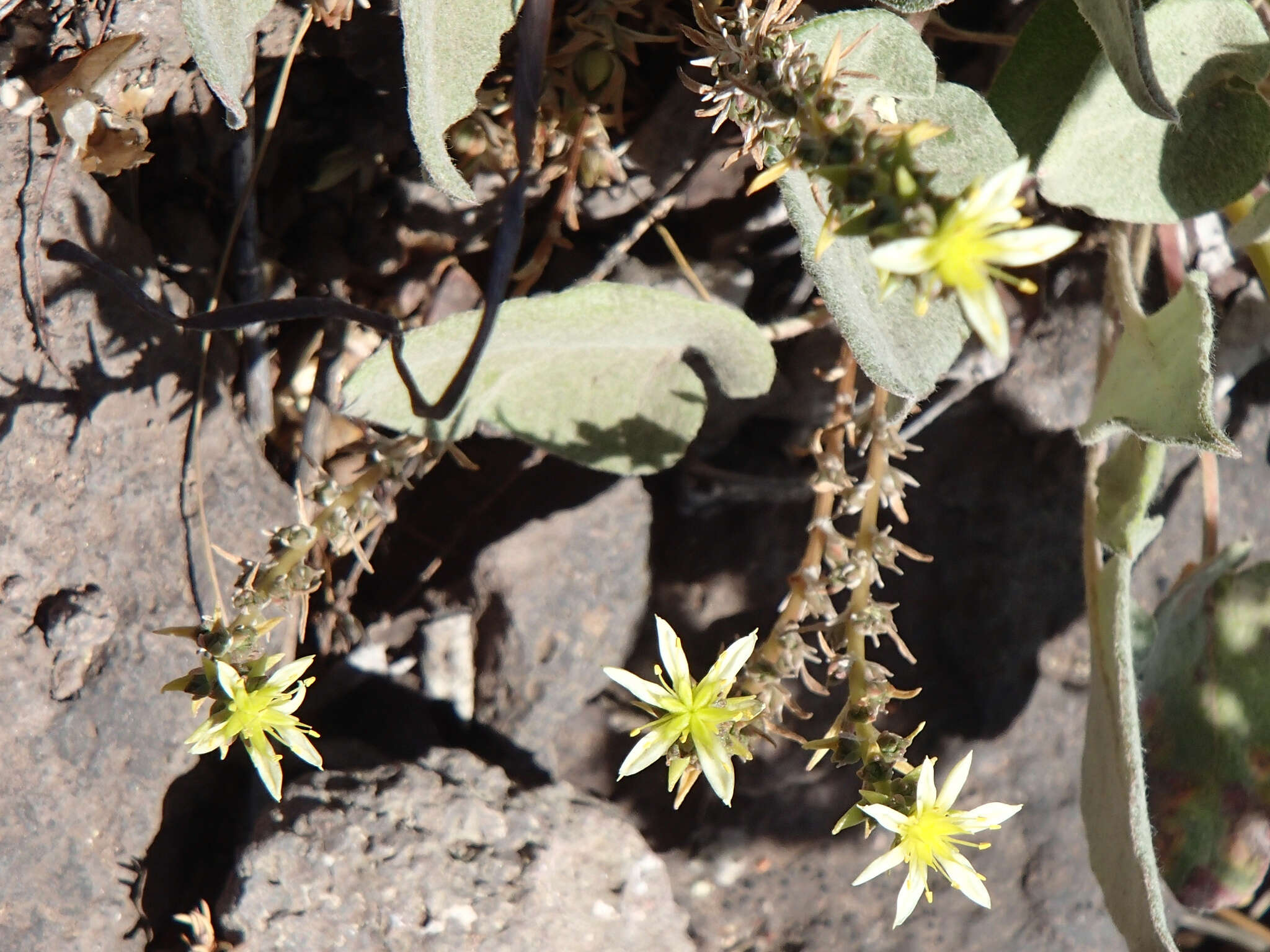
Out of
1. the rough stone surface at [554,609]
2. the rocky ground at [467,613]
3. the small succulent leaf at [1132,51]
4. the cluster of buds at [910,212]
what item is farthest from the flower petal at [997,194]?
the rough stone surface at [554,609]

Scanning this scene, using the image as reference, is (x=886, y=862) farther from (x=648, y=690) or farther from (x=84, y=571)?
(x=84, y=571)

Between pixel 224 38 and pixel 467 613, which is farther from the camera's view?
pixel 467 613

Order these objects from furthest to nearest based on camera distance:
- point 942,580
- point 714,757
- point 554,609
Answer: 1. point 942,580
2. point 554,609
3. point 714,757

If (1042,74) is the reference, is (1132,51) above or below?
above

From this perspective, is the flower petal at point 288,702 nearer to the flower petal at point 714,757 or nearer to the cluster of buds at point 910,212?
the flower petal at point 714,757

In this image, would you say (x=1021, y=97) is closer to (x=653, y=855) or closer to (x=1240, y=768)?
(x=1240, y=768)

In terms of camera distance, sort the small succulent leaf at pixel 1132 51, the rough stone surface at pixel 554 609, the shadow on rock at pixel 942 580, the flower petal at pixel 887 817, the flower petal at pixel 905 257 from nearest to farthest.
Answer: the flower petal at pixel 905 257 < the small succulent leaf at pixel 1132 51 < the flower petal at pixel 887 817 < the rough stone surface at pixel 554 609 < the shadow on rock at pixel 942 580

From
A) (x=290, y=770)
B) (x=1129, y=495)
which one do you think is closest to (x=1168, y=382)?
(x=1129, y=495)
